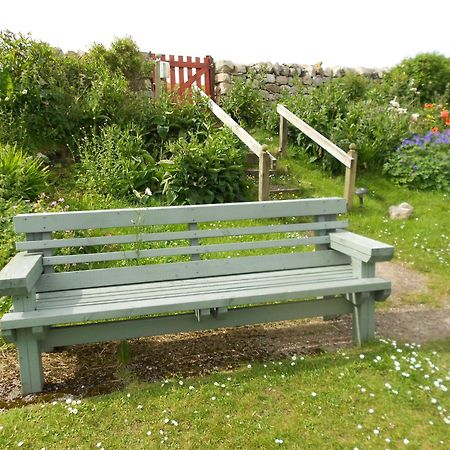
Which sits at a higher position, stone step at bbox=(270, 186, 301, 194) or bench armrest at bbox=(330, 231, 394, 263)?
bench armrest at bbox=(330, 231, 394, 263)

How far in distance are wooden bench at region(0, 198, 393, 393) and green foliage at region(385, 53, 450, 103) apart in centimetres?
1106

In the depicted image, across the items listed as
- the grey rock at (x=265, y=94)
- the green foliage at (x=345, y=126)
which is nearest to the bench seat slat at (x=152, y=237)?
the green foliage at (x=345, y=126)

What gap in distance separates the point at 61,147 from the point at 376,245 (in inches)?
224

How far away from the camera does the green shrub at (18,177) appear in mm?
5391

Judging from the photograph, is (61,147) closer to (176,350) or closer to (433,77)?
(176,350)

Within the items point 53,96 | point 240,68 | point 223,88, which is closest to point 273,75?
point 240,68

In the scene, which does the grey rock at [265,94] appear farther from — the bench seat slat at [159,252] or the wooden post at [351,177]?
the bench seat slat at [159,252]

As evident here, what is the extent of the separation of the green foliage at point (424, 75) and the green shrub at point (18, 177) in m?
10.7

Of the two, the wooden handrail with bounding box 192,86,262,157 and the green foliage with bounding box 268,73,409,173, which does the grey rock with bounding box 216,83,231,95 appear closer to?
the green foliage with bounding box 268,73,409,173

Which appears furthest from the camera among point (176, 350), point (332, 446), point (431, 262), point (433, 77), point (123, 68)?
point (433, 77)

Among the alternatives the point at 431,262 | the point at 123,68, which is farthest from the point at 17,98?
the point at 431,262

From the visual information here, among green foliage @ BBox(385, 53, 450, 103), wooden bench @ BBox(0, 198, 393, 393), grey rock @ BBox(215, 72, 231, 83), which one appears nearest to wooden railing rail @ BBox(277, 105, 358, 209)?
grey rock @ BBox(215, 72, 231, 83)

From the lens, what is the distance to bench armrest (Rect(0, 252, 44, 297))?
243 cm

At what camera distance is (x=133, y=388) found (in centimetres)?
275
